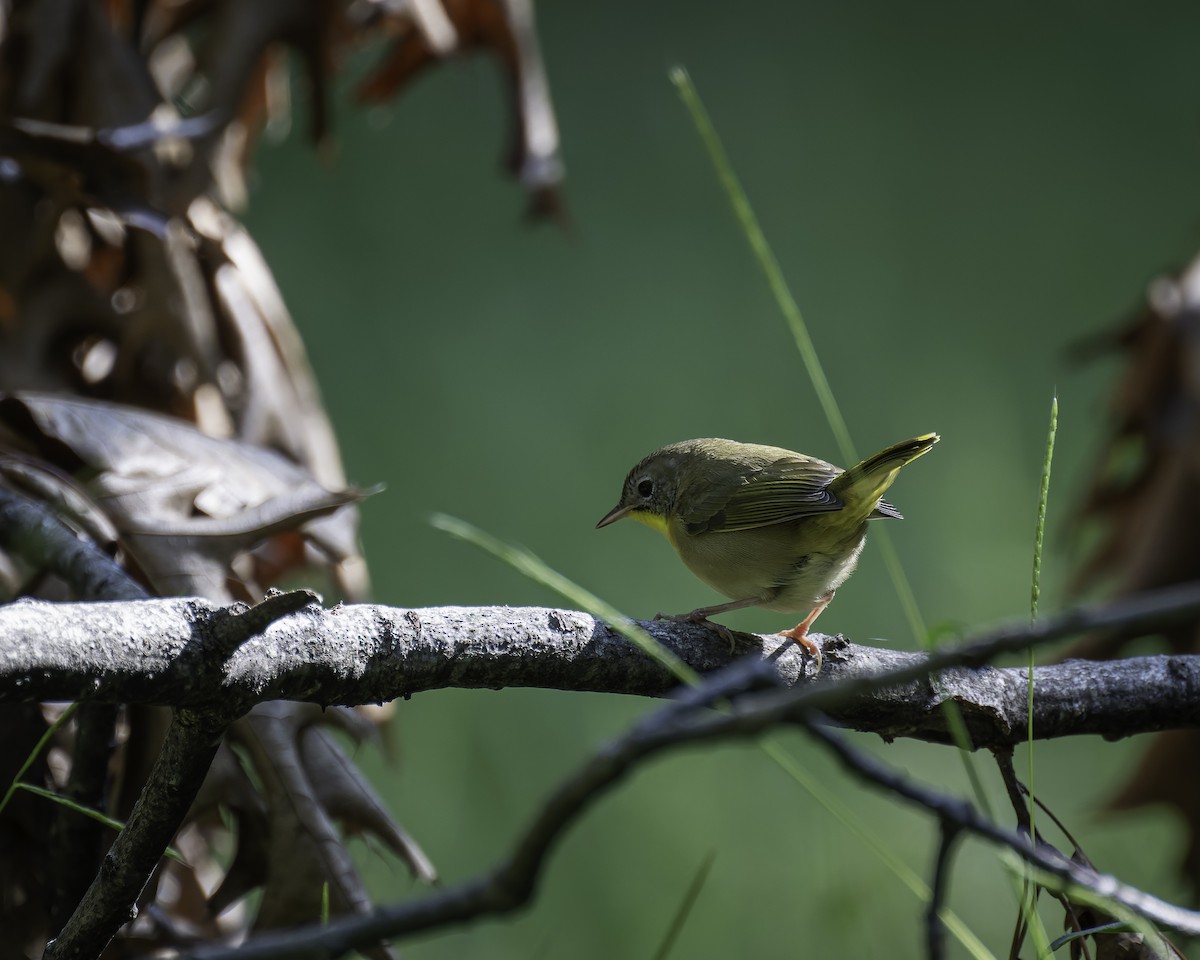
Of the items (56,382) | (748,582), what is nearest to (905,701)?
(748,582)

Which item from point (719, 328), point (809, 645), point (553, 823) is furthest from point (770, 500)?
point (719, 328)

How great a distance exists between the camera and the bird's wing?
1.46 m

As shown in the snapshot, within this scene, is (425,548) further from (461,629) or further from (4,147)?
(461,629)

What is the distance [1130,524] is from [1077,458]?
2546 mm

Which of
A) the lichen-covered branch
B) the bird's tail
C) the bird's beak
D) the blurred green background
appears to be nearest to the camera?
the lichen-covered branch

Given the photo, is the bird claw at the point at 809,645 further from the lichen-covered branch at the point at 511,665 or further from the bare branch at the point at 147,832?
the bare branch at the point at 147,832

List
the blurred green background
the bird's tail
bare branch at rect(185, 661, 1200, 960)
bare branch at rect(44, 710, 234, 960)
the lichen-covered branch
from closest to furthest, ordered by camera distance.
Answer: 1. bare branch at rect(185, 661, 1200, 960)
2. the lichen-covered branch
3. bare branch at rect(44, 710, 234, 960)
4. the bird's tail
5. the blurred green background

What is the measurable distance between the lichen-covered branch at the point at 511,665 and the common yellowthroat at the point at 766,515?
1.03 ft

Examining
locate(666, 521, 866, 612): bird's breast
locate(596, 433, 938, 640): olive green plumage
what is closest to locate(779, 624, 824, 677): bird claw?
locate(596, 433, 938, 640): olive green plumage

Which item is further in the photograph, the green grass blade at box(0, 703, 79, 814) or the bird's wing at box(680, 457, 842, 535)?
the bird's wing at box(680, 457, 842, 535)

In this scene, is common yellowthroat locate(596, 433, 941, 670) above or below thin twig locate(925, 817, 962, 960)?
above

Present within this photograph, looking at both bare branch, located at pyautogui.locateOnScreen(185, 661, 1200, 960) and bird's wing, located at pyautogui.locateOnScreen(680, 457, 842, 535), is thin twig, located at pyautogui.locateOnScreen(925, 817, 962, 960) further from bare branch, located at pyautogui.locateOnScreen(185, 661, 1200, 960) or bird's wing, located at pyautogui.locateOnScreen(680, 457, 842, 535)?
bird's wing, located at pyautogui.locateOnScreen(680, 457, 842, 535)

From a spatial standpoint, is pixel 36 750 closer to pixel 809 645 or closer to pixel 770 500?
pixel 809 645

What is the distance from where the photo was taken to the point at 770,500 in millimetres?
1516
